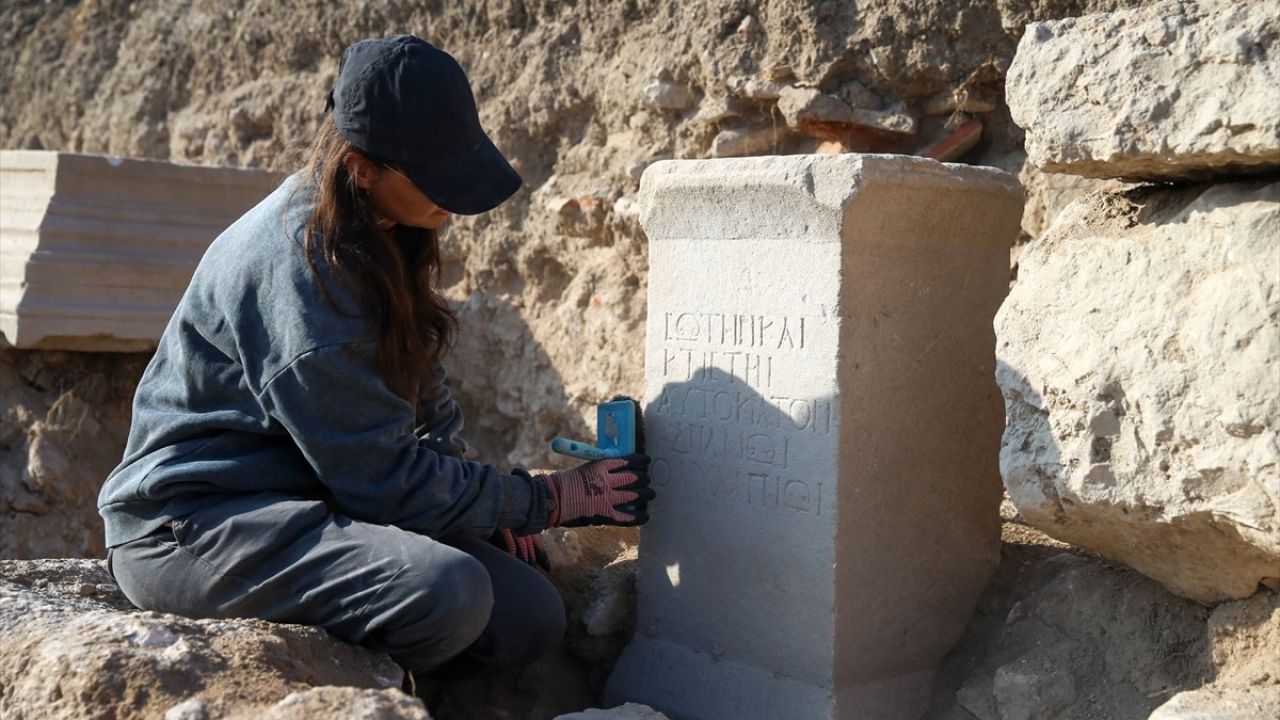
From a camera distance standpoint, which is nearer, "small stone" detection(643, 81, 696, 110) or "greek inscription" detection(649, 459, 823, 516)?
"greek inscription" detection(649, 459, 823, 516)

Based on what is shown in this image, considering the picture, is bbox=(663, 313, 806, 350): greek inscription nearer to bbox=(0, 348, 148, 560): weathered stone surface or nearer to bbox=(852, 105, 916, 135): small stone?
bbox=(852, 105, 916, 135): small stone

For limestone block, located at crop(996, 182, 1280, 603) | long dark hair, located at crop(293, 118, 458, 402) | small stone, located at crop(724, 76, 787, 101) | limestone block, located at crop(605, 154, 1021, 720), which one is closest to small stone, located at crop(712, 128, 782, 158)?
small stone, located at crop(724, 76, 787, 101)

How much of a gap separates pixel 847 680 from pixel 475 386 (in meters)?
3.12

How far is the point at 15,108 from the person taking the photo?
26.1 feet

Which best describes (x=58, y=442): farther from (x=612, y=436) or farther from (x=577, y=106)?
(x=612, y=436)

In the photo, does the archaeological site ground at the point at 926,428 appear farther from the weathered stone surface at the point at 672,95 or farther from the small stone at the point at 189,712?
the weathered stone surface at the point at 672,95

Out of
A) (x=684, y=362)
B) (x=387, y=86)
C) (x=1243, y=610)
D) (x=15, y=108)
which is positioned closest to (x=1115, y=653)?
(x=1243, y=610)

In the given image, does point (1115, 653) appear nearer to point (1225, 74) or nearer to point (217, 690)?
point (1225, 74)

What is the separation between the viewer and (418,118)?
2.44 metres

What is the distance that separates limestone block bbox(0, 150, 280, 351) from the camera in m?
4.95

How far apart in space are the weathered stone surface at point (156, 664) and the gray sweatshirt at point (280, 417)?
0.26 m

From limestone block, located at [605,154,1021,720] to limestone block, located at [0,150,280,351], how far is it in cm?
286

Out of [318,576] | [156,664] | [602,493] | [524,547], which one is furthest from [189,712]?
[524,547]

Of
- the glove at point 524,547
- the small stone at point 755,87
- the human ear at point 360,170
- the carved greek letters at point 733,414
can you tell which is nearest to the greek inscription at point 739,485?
the carved greek letters at point 733,414
